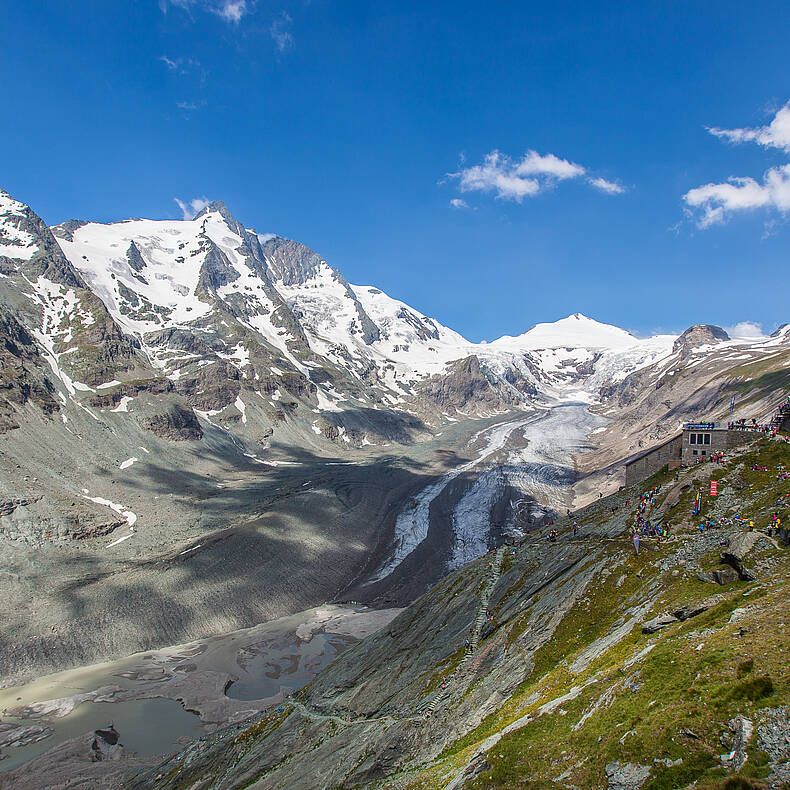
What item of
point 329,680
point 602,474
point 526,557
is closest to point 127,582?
point 329,680

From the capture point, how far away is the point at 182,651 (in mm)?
81438

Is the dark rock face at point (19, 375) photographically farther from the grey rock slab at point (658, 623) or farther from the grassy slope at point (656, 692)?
the grey rock slab at point (658, 623)

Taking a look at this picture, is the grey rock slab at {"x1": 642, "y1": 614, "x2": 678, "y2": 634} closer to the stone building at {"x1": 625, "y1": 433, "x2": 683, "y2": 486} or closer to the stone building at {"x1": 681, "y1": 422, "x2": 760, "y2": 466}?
the stone building at {"x1": 681, "y1": 422, "x2": 760, "y2": 466}

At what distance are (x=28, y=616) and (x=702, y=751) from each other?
98.0 metres

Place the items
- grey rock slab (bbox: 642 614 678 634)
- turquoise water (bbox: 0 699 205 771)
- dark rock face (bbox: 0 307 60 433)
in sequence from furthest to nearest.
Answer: dark rock face (bbox: 0 307 60 433)
turquoise water (bbox: 0 699 205 771)
grey rock slab (bbox: 642 614 678 634)

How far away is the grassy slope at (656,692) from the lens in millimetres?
14781

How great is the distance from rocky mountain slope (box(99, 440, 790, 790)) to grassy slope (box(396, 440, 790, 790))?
0.08 m

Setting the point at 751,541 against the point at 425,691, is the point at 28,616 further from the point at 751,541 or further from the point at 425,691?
the point at 751,541

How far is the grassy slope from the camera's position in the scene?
48.5 ft

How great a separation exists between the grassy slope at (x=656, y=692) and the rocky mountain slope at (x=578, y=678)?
0.08 meters

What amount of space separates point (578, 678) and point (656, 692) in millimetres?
7234

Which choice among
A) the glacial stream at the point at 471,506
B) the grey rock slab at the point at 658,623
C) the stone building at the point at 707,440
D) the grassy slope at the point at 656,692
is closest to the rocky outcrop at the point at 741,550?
the grassy slope at the point at 656,692

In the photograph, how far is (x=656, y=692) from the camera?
715 inches

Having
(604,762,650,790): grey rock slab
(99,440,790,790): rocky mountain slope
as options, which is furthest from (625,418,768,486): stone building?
(604,762,650,790): grey rock slab
